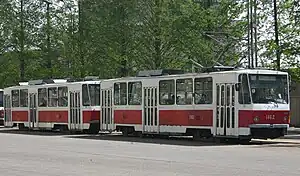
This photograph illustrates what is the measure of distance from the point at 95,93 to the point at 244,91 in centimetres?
1301

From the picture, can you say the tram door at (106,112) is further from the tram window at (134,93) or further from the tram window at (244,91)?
the tram window at (244,91)

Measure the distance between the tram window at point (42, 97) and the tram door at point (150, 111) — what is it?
10.6 m

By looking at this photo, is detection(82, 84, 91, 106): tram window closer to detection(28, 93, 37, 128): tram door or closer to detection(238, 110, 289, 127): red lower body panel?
detection(28, 93, 37, 128): tram door

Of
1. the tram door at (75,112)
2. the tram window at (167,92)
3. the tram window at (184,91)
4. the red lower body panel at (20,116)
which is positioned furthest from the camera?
the red lower body panel at (20,116)

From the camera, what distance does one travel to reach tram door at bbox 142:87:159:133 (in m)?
32.5

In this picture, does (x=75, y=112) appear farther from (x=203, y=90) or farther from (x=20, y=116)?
(x=203, y=90)

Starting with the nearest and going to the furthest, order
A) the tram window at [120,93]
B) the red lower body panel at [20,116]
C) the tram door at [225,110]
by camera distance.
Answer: the tram door at [225,110], the tram window at [120,93], the red lower body panel at [20,116]

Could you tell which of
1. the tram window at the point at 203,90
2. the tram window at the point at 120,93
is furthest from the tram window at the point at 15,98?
the tram window at the point at 203,90

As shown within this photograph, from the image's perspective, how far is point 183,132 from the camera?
1211 inches

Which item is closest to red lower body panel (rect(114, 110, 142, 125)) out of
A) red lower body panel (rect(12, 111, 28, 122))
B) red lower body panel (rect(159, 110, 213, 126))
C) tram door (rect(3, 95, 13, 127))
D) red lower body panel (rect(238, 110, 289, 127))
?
red lower body panel (rect(159, 110, 213, 126))

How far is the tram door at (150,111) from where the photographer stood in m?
32.5

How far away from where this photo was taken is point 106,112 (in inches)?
1436

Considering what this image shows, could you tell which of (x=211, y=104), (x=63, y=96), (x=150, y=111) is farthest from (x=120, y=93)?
(x=211, y=104)

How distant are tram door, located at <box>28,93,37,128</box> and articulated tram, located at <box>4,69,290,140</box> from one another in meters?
0.06
